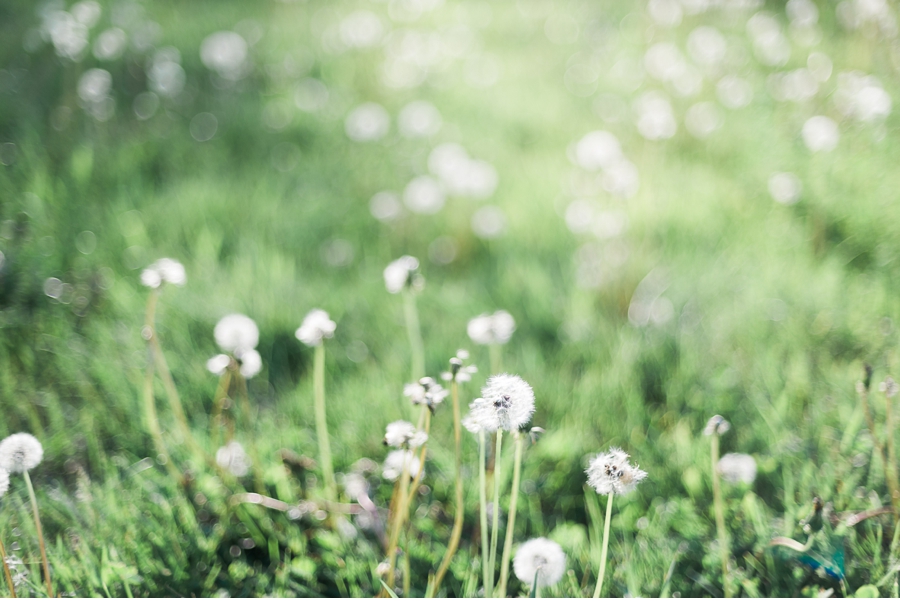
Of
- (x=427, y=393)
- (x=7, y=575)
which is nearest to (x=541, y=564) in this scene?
(x=427, y=393)

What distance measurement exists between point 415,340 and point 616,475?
643mm

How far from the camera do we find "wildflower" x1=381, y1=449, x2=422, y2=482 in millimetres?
1259

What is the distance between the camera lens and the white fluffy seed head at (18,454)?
1046 millimetres

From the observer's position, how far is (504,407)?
93 centimetres

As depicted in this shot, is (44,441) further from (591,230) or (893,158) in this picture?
(893,158)

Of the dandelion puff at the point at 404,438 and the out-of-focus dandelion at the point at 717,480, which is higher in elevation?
the dandelion puff at the point at 404,438

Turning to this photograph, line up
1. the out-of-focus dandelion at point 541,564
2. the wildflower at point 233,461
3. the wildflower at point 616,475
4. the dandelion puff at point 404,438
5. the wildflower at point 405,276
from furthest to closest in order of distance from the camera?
the wildflower at point 233,461, the wildflower at point 405,276, the out-of-focus dandelion at point 541,564, the dandelion puff at point 404,438, the wildflower at point 616,475

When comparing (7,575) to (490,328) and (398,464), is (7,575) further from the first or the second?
(490,328)

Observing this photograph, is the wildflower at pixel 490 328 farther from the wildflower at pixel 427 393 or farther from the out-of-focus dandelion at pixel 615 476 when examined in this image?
the out-of-focus dandelion at pixel 615 476

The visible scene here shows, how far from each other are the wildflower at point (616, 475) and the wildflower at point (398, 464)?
436mm

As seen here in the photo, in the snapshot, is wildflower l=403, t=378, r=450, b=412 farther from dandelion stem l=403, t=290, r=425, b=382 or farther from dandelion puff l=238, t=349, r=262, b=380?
dandelion puff l=238, t=349, r=262, b=380

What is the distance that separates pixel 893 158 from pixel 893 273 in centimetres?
70

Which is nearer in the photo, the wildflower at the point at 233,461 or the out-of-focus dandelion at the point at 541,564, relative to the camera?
the out-of-focus dandelion at the point at 541,564

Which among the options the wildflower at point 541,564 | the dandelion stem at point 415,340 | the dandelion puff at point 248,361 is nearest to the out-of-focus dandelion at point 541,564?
the wildflower at point 541,564
